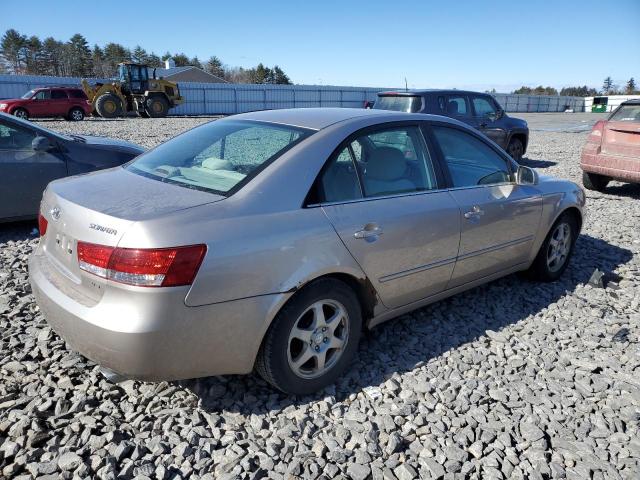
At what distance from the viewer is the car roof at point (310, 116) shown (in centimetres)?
306

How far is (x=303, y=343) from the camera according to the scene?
108 inches

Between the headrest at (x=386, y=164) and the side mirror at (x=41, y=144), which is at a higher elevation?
the headrest at (x=386, y=164)

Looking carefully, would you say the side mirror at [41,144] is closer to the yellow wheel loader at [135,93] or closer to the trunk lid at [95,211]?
the trunk lid at [95,211]

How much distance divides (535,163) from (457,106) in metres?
3.39

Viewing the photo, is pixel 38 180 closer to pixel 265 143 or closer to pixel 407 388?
pixel 265 143

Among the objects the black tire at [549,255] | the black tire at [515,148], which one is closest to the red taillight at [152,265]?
the black tire at [549,255]

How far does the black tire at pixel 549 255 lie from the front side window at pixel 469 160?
876 mm

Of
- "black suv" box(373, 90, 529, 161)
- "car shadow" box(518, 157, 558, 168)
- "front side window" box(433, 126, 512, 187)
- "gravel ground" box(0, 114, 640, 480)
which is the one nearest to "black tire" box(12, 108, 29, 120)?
"black suv" box(373, 90, 529, 161)

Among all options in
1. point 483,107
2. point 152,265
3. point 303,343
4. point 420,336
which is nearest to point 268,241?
point 152,265

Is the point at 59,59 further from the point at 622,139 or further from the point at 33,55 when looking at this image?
the point at 622,139

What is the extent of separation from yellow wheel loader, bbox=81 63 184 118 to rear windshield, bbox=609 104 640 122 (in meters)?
23.2

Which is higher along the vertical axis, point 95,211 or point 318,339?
point 95,211

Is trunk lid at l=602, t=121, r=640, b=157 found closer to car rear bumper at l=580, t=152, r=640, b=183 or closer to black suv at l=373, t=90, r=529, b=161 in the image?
car rear bumper at l=580, t=152, r=640, b=183

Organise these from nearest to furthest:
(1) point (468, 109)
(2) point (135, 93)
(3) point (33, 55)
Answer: (1) point (468, 109) → (2) point (135, 93) → (3) point (33, 55)
